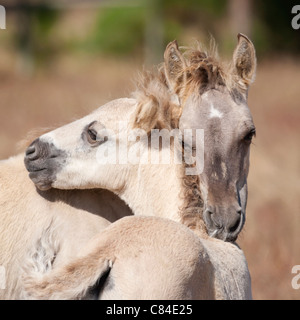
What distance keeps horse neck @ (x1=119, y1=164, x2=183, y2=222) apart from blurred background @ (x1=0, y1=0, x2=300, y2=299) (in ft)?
3.18

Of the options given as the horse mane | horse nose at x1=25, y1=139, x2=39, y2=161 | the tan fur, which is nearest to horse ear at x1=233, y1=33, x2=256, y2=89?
the horse mane

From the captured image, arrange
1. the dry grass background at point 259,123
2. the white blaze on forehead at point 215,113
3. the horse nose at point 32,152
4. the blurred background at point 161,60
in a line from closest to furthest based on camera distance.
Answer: the white blaze on forehead at point 215,113
the horse nose at point 32,152
the dry grass background at point 259,123
the blurred background at point 161,60

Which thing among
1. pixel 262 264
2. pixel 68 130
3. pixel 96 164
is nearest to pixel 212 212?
pixel 96 164

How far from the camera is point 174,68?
4.36m

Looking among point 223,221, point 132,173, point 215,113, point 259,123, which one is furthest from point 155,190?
point 259,123

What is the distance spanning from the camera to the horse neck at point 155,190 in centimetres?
404

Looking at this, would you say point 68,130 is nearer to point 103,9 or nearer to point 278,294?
point 278,294

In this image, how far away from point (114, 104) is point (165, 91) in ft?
1.26

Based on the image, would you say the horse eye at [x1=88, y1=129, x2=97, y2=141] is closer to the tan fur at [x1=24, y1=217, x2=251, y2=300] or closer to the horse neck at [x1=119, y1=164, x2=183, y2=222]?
the horse neck at [x1=119, y1=164, x2=183, y2=222]

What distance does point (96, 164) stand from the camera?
4203 millimetres

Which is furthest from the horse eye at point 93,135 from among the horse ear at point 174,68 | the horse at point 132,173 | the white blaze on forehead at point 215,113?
the white blaze on forehead at point 215,113

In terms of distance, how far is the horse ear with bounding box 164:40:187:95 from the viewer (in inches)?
169

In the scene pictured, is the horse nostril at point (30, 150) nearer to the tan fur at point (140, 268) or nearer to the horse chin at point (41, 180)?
the horse chin at point (41, 180)

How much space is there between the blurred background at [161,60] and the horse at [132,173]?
2.18 feet
